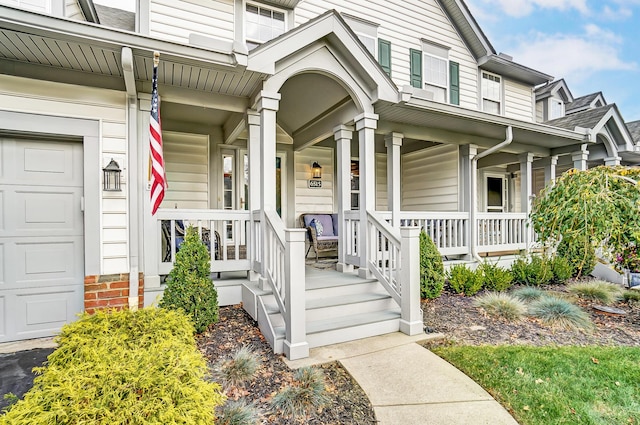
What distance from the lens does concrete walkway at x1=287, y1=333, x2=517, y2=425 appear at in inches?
94.8

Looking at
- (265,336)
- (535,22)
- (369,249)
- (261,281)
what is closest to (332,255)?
(369,249)

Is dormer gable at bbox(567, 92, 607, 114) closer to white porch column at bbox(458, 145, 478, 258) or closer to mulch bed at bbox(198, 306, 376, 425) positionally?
white porch column at bbox(458, 145, 478, 258)

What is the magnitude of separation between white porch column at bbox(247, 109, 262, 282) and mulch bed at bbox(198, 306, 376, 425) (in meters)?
0.94

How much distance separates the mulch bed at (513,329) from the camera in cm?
382

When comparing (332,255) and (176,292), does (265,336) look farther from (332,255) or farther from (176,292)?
(332,255)

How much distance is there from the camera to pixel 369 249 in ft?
15.6

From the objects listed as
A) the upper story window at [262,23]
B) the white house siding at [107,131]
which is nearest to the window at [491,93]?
the upper story window at [262,23]

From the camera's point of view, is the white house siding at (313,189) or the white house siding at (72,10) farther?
the white house siding at (313,189)

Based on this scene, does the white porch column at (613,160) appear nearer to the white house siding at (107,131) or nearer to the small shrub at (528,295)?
the small shrub at (528,295)

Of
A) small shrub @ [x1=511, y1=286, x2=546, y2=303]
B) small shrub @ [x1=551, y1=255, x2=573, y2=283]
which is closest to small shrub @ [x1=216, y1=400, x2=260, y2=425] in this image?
small shrub @ [x1=511, y1=286, x2=546, y2=303]

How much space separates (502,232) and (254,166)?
19.3 ft

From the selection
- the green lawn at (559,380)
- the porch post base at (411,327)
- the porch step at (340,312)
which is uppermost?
the porch step at (340,312)

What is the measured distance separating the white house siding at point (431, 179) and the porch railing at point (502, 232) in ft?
2.41

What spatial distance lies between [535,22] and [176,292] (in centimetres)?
3697
